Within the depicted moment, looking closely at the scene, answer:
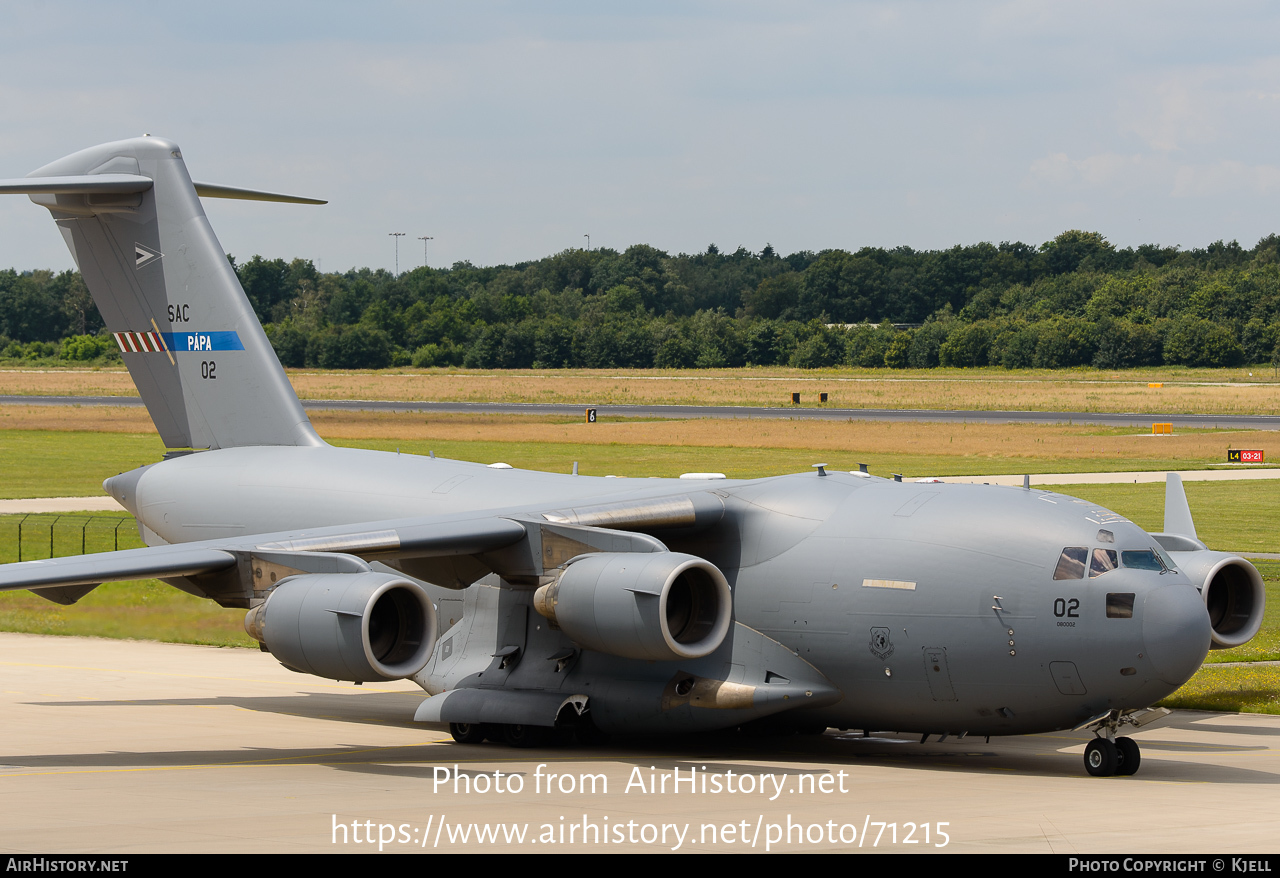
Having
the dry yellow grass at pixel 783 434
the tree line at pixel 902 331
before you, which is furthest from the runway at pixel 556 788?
the tree line at pixel 902 331

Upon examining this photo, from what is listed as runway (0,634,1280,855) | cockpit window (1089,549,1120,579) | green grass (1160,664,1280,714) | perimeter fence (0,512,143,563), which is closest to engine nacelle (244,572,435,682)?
runway (0,634,1280,855)

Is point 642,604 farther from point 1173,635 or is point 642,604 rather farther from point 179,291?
point 179,291

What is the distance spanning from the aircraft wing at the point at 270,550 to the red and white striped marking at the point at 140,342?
7.43 meters

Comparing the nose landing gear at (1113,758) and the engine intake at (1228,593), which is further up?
the engine intake at (1228,593)

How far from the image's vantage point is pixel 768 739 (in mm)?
19609

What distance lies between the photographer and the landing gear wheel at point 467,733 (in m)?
19.3

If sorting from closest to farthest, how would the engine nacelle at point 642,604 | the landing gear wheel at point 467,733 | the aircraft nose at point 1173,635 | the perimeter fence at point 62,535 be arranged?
1. the aircraft nose at point 1173,635
2. the engine nacelle at point 642,604
3. the landing gear wheel at point 467,733
4. the perimeter fence at point 62,535

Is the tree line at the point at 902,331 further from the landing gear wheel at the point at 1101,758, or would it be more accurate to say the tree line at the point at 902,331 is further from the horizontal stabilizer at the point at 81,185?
the landing gear wheel at the point at 1101,758

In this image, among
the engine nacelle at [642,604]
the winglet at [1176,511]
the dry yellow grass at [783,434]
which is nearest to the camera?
the engine nacelle at [642,604]

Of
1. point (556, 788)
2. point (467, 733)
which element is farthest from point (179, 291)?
point (556, 788)

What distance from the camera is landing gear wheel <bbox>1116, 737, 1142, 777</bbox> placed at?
55.6 feet

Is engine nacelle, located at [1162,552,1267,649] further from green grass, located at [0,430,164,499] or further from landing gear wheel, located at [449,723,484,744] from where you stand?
green grass, located at [0,430,164,499]

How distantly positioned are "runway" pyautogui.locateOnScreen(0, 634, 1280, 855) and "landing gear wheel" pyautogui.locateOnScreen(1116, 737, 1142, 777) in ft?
0.43

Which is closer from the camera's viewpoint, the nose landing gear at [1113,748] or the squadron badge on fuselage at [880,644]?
the nose landing gear at [1113,748]
